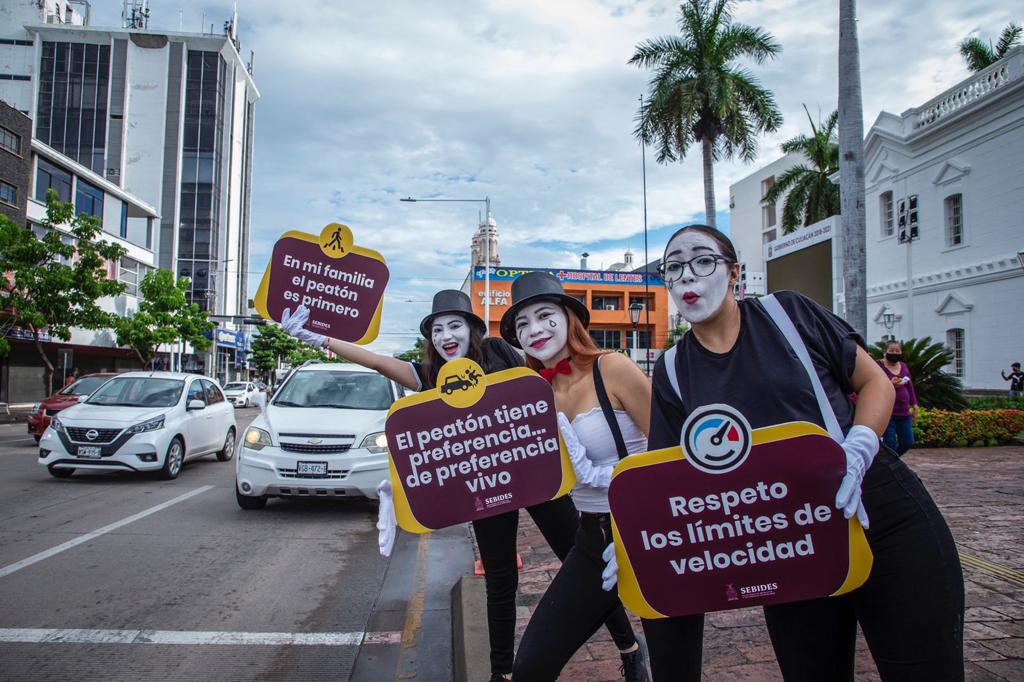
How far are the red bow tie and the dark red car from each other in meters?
13.6

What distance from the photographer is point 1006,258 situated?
19.2 meters

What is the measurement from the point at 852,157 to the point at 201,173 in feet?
226

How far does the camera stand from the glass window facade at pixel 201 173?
214 ft

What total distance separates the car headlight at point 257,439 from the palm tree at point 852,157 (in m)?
7.67

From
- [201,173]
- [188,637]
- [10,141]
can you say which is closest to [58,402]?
[188,637]

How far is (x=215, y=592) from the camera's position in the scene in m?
4.60

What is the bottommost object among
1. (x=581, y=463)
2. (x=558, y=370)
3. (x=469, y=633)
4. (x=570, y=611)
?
(x=469, y=633)

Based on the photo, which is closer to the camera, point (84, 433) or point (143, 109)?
point (84, 433)

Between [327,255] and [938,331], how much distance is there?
936 inches

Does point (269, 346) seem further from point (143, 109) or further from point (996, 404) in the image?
point (996, 404)

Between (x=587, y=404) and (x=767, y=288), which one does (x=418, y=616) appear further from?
(x=767, y=288)

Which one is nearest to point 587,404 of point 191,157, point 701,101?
point 701,101

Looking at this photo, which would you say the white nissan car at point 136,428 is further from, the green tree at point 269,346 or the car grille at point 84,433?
the green tree at point 269,346

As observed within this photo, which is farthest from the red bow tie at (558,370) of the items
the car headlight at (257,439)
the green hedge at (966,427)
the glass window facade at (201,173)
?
the glass window facade at (201,173)
